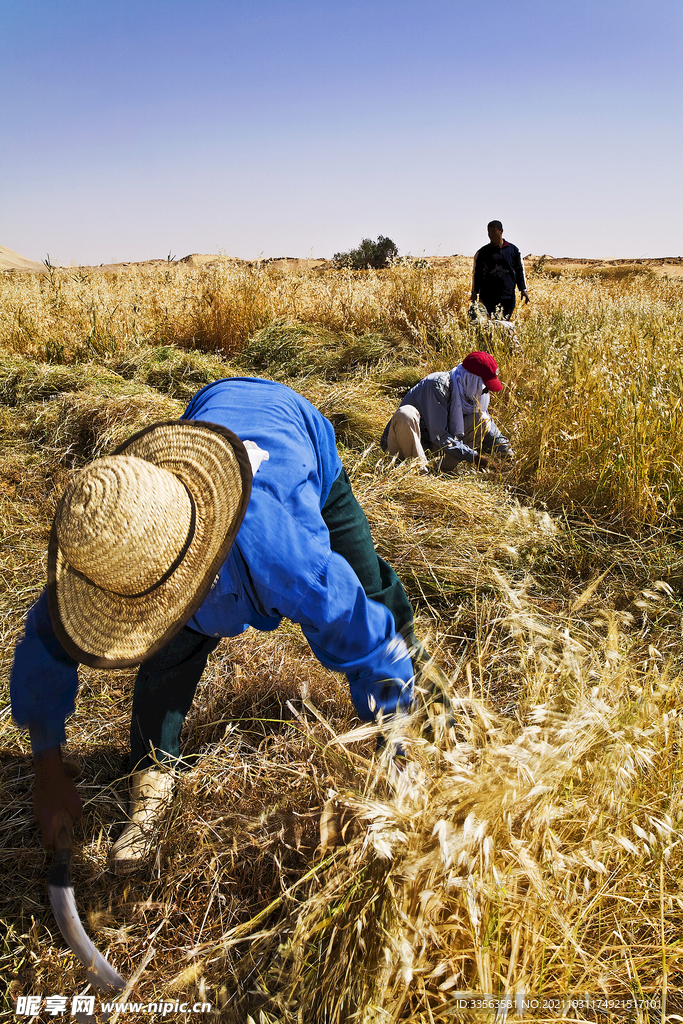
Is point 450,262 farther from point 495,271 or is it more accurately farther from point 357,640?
point 357,640

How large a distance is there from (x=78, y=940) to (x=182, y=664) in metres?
0.61

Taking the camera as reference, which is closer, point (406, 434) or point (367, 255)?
point (406, 434)

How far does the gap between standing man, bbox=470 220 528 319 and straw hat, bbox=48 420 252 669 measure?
5.07 meters

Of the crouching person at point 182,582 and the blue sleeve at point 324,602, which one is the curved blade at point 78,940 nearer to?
the crouching person at point 182,582

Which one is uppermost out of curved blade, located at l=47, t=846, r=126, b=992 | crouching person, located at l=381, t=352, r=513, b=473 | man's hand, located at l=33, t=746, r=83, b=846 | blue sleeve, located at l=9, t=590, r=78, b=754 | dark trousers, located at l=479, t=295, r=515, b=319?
dark trousers, located at l=479, t=295, r=515, b=319

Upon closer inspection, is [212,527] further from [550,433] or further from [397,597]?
[550,433]

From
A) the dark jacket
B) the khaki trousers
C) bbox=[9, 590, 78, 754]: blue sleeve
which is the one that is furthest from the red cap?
bbox=[9, 590, 78, 754]: blue sleeve

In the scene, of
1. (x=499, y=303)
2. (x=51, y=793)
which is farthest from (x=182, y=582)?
(x=499, y=303)

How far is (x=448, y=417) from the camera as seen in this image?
3.63 m

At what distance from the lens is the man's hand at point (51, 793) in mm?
1346

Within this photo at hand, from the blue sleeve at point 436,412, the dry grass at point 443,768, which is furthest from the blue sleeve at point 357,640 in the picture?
the blue sleeve at point 436,412

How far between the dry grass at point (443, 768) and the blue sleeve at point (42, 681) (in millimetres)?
362

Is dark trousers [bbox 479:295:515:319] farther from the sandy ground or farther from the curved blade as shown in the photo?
the curved blade

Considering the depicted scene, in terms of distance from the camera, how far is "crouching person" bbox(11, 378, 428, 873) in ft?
3.38
